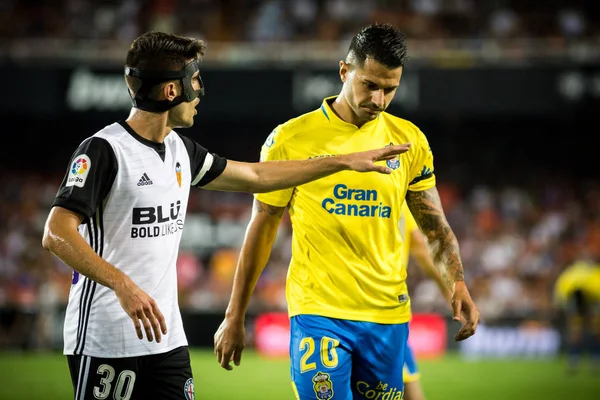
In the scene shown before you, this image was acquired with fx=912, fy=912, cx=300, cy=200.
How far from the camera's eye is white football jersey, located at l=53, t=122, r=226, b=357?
12.9 ft

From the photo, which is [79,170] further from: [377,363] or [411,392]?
[411,392]

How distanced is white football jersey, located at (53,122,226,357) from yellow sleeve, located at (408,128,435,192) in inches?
58.0

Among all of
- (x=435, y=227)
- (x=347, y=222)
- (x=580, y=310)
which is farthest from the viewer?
(x=580, y=310)

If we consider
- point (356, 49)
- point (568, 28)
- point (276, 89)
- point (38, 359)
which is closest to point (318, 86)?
point (276, 89)

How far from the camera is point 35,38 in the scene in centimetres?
2000

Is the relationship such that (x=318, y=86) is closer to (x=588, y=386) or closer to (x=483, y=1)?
(x=483, y=1)

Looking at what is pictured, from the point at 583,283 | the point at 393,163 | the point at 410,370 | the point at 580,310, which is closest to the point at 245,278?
the point at 393,163

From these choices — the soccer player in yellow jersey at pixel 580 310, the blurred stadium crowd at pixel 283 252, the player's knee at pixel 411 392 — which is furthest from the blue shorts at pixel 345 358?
the blurred stadium crowd at pixel 283 252

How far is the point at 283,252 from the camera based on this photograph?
63.9ft

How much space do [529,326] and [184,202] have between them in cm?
1416

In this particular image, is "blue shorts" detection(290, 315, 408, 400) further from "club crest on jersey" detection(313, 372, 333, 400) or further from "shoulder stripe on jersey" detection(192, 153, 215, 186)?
"shoulder stripe on jersey" detection(192, 153, 215, 186)

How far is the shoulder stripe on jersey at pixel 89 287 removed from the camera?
3.97 meters

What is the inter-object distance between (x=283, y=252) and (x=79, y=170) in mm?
15687

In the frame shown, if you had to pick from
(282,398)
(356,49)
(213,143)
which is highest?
(213,143)
